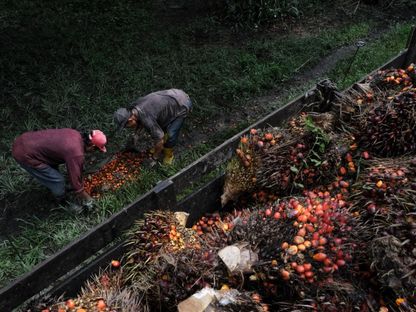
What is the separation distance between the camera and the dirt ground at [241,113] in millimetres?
5824

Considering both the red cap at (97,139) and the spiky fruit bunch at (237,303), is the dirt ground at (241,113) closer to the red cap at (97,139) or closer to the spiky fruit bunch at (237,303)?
the red cap at (97,139)

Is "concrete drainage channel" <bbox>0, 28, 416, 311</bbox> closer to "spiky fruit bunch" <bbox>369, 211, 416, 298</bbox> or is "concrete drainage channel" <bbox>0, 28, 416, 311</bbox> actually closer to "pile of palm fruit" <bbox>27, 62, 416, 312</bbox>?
"pile of palm fruit" <bbox>27, 62, 416, 312</bbox>

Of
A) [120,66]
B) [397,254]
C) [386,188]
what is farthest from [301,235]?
[120,66]

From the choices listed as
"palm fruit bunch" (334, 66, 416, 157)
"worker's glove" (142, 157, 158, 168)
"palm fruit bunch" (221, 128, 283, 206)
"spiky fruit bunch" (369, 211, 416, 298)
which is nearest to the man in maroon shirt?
"worker's glove" (142, 157, 158, 168)

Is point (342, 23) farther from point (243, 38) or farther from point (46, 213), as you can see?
point (46, 213)

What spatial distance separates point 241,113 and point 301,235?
4855 millimetres

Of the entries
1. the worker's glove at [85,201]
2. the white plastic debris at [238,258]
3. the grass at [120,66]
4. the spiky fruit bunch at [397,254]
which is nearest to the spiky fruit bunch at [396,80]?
the spiky fruit bunch at [397,254]

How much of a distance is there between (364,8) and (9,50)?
28.7 feet

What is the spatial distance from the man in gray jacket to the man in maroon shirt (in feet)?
1.58

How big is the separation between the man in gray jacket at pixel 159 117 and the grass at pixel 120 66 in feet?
1.28

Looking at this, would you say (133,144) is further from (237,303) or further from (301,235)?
(237,303)

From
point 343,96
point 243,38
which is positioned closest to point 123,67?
point 243,38

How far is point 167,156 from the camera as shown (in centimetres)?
632

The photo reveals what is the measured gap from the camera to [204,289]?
2.67 meters
